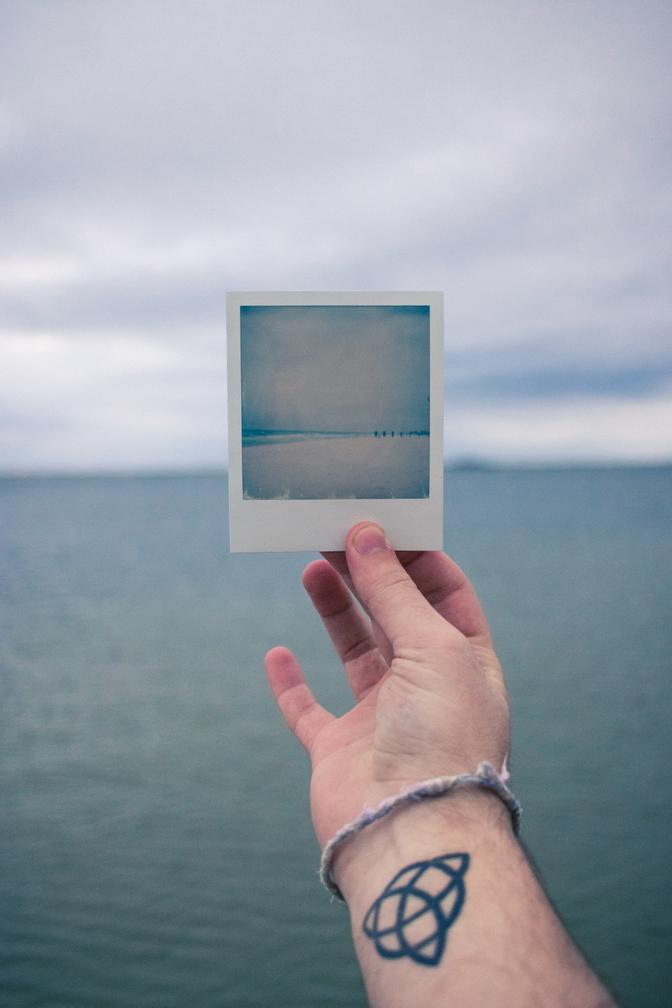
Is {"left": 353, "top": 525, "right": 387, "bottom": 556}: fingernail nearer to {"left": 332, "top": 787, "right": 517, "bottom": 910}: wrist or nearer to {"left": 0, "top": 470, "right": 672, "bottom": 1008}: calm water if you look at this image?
{"left": 332, "top": 787, "right": 517, "bottom": 910}: wrist

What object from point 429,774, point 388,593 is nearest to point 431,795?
point 429,774

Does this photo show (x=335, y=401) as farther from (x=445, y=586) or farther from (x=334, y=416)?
(x=445, y=586)

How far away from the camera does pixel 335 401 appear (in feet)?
9.96

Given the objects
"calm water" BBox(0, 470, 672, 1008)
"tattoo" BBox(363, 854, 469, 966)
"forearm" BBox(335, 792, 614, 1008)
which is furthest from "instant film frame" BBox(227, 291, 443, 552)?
"calm water" BBox(0, 470, 672, 1008)

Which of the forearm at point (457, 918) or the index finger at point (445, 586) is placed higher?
the index finger at point (445, 586)

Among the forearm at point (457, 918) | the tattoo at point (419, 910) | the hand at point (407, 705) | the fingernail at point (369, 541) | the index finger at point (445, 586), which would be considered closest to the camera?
the forearm at point (457, 918)

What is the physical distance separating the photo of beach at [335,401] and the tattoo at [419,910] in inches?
56.1

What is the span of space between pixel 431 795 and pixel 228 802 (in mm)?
9689

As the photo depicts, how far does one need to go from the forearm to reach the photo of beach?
1298 millimetres

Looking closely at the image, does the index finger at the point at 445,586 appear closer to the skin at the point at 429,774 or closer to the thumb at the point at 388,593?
the skin at the point at 429,774

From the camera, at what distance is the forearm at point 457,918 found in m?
1.71

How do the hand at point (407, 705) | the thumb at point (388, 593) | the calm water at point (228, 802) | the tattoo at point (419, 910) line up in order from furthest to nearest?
the calm water at point (228, 802) → the thumb at point (388, 593) → the hand at point (407, 705) → the tattoo at point (419, 910)

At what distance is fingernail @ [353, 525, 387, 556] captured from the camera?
2.78 m

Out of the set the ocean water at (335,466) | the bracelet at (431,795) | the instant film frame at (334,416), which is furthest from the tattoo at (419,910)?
the ocean water at (335,466)
